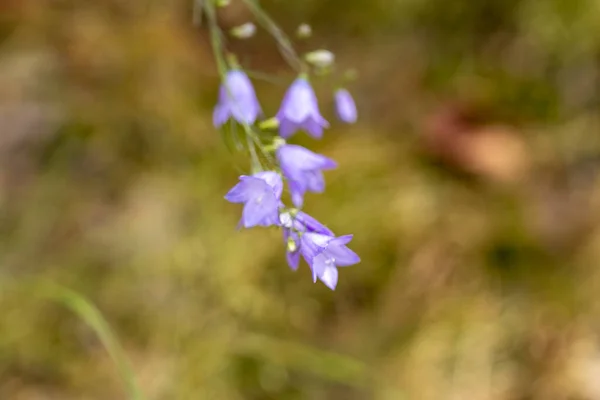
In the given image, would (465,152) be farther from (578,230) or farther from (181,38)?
(181,38)

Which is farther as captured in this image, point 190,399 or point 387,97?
point 387,97

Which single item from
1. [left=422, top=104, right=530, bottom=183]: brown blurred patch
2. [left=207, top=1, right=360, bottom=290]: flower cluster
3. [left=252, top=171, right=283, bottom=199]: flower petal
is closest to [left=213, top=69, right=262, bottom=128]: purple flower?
[left=207, top=1, right=360, bottom=290]: flower cluster

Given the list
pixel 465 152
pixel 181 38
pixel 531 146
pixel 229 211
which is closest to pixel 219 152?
pixel 229 211

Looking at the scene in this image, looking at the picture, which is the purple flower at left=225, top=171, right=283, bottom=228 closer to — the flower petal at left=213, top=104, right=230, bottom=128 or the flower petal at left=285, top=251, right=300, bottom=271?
the flower petal at left=285, top=251, right=300, bottom=271

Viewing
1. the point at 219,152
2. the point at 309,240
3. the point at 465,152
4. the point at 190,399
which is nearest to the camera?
the point at 309,240

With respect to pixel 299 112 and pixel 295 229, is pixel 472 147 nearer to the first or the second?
pixel 299 112

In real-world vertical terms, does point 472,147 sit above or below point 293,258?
above

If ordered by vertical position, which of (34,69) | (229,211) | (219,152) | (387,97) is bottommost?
(229,211)

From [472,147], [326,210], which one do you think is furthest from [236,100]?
[472,147]
